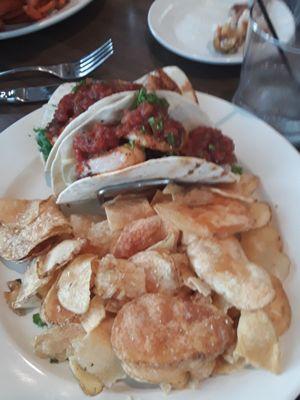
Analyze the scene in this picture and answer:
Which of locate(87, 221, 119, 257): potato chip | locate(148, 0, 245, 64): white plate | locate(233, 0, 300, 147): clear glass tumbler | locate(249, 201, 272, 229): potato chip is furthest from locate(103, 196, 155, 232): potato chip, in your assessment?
locate(148, 0, 245, 64): white plate

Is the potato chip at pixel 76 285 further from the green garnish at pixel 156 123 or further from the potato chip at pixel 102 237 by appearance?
the green garnish at pixel 156 123

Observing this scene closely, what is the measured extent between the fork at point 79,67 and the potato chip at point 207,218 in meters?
0.75

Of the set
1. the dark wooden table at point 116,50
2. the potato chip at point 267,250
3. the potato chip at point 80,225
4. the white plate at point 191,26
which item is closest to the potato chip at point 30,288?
the potato chip at point 80,225

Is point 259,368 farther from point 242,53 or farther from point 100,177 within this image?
point 242,53

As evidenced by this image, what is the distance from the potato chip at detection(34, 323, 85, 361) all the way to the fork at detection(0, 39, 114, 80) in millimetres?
938

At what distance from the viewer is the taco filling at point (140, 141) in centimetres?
117

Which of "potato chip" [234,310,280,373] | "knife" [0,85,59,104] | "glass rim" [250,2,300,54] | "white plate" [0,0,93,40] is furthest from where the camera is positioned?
"white plate" [0,0,93,40]

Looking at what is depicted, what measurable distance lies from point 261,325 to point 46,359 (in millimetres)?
436

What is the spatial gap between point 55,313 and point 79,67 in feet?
3.10

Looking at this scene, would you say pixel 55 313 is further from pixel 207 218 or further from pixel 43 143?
pixel 43 143

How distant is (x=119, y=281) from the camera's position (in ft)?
3.38

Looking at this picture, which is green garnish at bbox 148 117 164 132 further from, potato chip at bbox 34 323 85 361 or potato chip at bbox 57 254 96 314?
potato chip at bbox 34 323 85 361

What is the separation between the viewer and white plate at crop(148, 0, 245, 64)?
5.48 ft

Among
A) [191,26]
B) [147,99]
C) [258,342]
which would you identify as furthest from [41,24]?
[258,342]
